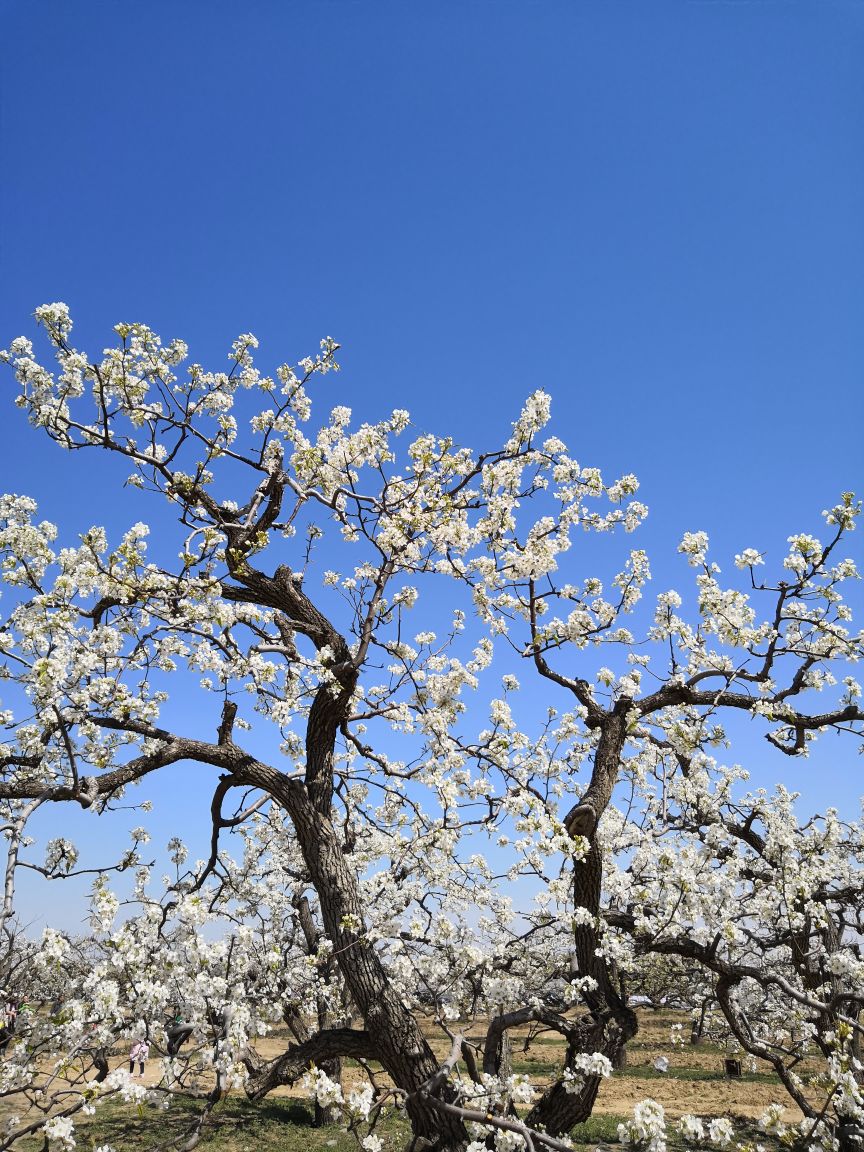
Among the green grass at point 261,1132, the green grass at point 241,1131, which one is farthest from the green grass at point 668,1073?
the green grass at point 241,1131

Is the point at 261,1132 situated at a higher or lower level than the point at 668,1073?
higher

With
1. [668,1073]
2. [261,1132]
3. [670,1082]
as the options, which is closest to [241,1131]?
[261,1132]

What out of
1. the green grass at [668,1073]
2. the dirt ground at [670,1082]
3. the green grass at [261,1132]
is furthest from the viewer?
the green grass at [668,1073]

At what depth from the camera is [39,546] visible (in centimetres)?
544

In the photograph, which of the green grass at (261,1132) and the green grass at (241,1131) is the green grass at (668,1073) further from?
the green grass at (241,1131)

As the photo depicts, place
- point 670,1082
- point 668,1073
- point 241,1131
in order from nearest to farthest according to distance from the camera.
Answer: point 241,1131 → point 670,1082 → point 668,1073

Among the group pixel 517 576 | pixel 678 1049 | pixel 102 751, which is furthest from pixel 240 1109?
pixel 678 1049

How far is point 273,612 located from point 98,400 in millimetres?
2423

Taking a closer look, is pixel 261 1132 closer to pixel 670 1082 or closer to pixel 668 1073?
pixel 670 1082

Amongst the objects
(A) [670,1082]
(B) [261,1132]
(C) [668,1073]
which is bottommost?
(C) [668,1073]

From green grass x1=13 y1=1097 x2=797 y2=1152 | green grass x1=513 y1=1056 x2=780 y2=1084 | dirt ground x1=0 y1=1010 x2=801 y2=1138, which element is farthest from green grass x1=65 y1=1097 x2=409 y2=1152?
green grass x1=513 y1=1056 x2=780 y2=1084

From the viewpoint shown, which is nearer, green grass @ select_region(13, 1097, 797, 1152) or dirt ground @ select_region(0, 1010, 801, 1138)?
green grass @ select_region(13, 1097, 797, 1152)

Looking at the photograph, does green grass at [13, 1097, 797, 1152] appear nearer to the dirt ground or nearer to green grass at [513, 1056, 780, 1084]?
the dirt ground

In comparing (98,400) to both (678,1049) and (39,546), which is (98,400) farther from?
(678,1049)
